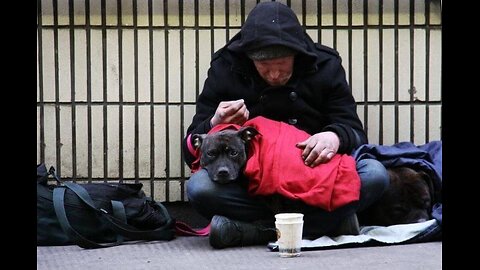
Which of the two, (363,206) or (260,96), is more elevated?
(260,96)

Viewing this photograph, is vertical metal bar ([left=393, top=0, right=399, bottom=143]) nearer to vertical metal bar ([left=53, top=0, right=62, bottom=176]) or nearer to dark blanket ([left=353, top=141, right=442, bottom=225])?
dark blanket ([left=353, top=141, right=442, bottom=225])

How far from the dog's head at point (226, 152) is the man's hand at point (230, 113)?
0.11 meters

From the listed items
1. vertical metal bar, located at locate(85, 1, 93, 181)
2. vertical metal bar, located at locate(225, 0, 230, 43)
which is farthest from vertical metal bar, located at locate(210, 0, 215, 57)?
vertical metal bar, located at locate(85, 1, 93, 181)

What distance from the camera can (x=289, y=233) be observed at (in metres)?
5.12

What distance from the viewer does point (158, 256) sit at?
5285 millimetres

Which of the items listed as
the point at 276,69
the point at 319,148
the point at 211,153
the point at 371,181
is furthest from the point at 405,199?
the point at 211,153

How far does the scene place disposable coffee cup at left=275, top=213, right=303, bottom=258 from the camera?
5.07 m

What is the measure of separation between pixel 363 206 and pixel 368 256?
17.4 inches

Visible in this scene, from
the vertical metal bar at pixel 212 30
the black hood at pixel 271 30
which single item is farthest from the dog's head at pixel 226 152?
the vertical metal bar at pixel 212 30

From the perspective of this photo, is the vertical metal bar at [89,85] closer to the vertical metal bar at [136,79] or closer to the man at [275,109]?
the vertical metal bar at [136,79]

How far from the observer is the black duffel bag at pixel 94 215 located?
18.2ft

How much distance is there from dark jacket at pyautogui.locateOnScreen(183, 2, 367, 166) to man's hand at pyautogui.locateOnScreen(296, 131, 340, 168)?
112 mm
